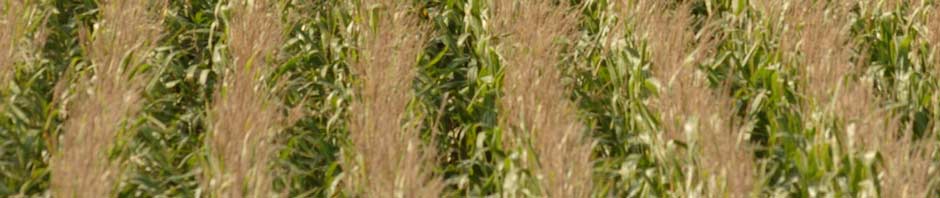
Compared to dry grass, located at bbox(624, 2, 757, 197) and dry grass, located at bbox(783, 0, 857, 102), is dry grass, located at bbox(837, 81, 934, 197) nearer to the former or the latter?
dry grass, located at bbox(783, 0, 857, 102)

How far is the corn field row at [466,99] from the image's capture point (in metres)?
4.80

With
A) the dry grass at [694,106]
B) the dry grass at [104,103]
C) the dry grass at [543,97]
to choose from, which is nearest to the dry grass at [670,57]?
the dry grass at [694,106]

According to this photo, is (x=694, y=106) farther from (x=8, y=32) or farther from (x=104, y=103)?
(x=8, y=32)

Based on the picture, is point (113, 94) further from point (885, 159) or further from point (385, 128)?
point (885, 159)

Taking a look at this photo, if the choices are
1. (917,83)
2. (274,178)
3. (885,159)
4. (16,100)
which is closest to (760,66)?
(917,83)

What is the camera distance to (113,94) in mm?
5160

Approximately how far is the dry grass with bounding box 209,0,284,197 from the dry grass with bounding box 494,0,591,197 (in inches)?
27.7

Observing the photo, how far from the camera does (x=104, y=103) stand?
5074mm

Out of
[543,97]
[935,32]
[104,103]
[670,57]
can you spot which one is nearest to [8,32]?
[104,103]

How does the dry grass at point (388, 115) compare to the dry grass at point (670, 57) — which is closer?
the dry grass at point (388, 115)

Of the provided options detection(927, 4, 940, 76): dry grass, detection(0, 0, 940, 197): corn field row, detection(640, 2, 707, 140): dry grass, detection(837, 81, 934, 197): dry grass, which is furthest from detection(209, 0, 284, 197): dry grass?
detection(927, 4, 940, 76): dry grass

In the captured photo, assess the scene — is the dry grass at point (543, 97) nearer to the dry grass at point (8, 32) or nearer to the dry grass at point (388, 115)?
the dry grass at point (388, 115)

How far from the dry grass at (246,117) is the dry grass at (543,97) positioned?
703 millimetres

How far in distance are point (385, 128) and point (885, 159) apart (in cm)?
129
